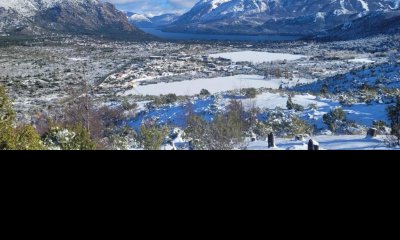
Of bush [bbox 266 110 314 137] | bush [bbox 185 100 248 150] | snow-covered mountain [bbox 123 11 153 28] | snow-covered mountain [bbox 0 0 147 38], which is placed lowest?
bush [bbox 266 110 314 137]

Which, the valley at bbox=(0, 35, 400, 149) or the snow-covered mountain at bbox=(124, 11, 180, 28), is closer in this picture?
the valley at bbox=(0, 35, 400, 149)

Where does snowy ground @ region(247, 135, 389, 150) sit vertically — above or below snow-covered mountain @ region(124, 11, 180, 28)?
below

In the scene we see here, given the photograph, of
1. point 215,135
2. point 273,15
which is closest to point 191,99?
point 215,135

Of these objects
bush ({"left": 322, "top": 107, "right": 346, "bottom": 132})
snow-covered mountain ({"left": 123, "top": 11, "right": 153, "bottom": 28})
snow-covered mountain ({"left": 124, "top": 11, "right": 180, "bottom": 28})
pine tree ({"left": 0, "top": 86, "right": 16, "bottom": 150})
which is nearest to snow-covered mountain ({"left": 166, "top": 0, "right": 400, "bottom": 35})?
snow-covered mountain ({"left": 124, "top": 11, "right": 180, "bottom": 28})

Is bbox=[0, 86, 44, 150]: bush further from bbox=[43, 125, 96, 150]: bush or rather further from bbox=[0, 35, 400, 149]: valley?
bbox=[0, 35, 400, 149]: valley

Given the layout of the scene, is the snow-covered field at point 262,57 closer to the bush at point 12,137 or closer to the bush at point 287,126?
the bush at point 287,126
